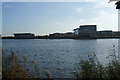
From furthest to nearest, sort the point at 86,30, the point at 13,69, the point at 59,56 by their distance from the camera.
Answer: the point at 86,30, the point at 59,56, the point at 13,69

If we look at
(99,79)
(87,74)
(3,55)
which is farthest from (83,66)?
(3,55)

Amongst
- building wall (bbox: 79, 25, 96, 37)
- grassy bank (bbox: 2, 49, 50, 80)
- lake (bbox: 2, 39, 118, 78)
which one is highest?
building wall (bbox: 79, 25, 96, 37)

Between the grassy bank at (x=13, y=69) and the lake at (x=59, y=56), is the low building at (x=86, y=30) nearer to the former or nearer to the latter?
the lake at (x=59, y=56)

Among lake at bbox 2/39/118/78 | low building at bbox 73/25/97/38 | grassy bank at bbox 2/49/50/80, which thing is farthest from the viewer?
low building at bbox 73/25/97/38

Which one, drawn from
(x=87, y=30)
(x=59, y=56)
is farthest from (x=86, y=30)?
(x=59, y=56)

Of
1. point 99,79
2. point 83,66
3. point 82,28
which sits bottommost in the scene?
point 99,79

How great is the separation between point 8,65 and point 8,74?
454 millimetres

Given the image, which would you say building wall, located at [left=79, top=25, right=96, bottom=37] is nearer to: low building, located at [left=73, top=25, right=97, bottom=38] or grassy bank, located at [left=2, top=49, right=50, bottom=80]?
low building, located at [left=73, top=25, right=97, bottom=38]

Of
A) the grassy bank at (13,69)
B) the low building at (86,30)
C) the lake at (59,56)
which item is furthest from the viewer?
the low building at (86,30)

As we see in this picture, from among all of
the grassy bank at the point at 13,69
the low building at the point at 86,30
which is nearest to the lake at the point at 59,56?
the grassy bank at the point at 13,69

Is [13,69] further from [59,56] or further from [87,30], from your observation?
[87,30]

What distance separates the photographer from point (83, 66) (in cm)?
527

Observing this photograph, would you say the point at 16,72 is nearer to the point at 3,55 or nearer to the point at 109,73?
the point at 3,55

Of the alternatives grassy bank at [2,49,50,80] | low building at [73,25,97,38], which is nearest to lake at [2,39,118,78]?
grassy bank at [2,49,50,80]
